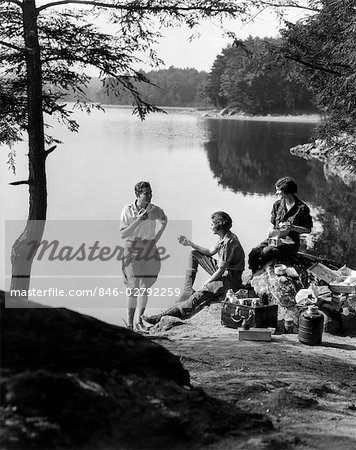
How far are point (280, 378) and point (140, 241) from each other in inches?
109

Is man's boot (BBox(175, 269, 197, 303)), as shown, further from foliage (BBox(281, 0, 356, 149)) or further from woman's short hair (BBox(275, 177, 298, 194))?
foliage (BBox(281, 0, 356, 149))

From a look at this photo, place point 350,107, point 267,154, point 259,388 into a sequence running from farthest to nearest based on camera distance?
point 267,154, point 350,107, point 259,388

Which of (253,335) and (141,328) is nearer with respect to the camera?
(253,335)

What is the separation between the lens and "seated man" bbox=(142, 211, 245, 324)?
7758 mm

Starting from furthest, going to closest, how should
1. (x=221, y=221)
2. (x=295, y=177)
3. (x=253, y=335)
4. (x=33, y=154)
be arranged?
(x=295, y=177) < (x=33, y=154) < (x=221, y=221) < (x=253, y=335)

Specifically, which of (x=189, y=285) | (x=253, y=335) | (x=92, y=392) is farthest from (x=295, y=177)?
(x=92, y=392)

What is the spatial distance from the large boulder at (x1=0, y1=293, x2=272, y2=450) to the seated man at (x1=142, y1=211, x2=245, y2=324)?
433cm

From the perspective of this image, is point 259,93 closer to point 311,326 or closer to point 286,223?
point 286,223

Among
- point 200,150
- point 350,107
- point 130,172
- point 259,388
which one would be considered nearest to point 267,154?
point 200,150

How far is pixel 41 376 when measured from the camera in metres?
2.95

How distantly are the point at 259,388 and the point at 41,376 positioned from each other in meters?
2.29

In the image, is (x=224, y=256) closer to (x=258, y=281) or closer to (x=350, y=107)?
(x=258, y=281)

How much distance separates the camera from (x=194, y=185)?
28531 mm

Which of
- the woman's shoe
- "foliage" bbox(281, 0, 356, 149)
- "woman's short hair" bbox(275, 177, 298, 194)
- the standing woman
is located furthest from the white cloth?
"foliage" bbox(281, 0, 356, 149)
